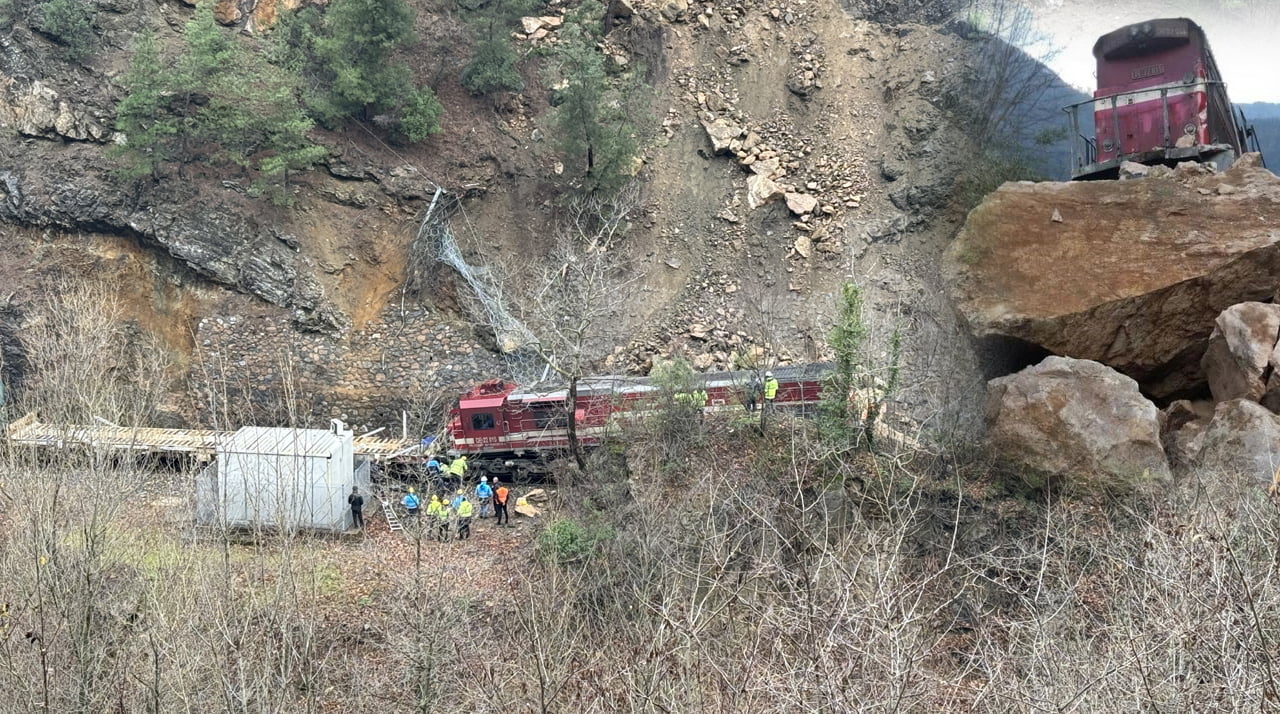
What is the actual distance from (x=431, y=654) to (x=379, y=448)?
34.3 feet

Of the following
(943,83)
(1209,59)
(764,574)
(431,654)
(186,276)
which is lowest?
(431,654)

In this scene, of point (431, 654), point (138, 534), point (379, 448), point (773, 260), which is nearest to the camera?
point (431, 654)

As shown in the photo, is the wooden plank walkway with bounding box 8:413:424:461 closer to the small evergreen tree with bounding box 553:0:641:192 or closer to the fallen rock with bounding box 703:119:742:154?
the small evergreen tree with bounding box 553:0:641:192

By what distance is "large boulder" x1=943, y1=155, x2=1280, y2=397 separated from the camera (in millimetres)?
12938

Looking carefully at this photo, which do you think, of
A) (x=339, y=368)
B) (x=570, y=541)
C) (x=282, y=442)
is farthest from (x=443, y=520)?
(x=339, y=368)

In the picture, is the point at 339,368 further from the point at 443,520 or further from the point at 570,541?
the point at 570,541

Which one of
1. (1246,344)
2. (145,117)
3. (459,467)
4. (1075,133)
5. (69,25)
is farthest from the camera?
(69,25)

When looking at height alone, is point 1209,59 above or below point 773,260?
above

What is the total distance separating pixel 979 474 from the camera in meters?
13.9

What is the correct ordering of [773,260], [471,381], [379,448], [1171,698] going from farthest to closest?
[773,260] < [471,381] < [379,448] < [1171,698]

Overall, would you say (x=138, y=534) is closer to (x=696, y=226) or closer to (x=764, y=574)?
(x=764, y=574)

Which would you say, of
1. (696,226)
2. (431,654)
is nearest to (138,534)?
(431,654)

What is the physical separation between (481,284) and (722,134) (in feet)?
25.1

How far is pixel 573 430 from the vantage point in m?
17.3
